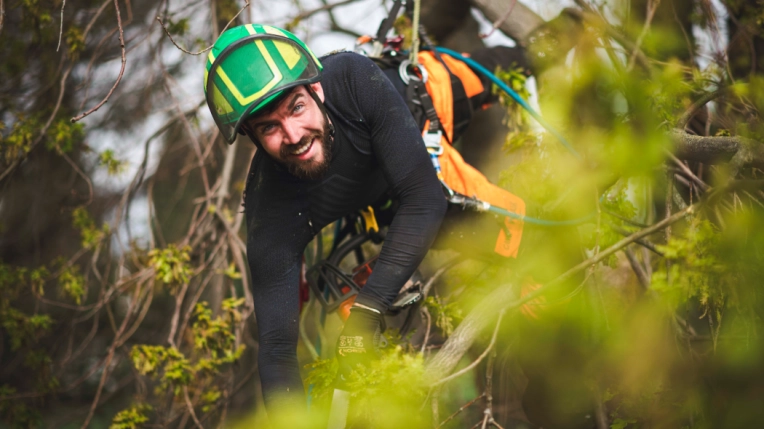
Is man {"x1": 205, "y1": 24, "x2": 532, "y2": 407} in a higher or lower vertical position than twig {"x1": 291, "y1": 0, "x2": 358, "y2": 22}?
lower

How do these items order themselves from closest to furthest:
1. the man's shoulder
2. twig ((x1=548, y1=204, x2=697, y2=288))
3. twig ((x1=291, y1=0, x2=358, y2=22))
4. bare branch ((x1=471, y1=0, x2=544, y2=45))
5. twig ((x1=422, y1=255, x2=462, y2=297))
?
twig ((x1=548, y1=204, x2=697, y2=288))
the man's shoulder
twig ((x1=422, y1=255, x2=462, y2=297))
bare branch ((x1=471, y1=0, x2=544, y2=45))
twig ((x1=291, y1=0, x2=358, y2=22))

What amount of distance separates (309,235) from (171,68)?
237 cm

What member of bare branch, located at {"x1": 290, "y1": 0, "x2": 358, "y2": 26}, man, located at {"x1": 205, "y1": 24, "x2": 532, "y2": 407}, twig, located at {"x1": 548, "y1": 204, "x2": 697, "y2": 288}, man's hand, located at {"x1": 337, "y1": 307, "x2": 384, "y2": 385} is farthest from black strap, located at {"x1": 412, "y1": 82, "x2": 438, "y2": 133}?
bare branch, located at {"x1": 290, "y1": 0, "x2": 358, "y2": 26}

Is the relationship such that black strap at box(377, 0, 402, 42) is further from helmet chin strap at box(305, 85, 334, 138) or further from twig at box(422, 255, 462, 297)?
twig at box(422, 255, 462, 297)

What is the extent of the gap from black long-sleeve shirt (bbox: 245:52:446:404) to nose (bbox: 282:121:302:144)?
15 cm

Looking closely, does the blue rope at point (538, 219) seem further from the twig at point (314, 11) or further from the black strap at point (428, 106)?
the twig at point (314, 11)

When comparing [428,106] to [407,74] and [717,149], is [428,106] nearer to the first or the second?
[407,74]

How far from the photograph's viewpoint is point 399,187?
2.04 metres

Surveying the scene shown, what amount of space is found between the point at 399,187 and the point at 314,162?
27 centimetres

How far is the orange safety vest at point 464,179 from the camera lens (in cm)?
244

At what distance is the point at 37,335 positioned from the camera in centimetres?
372

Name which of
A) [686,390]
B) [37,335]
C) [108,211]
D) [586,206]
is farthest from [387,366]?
[108,211]

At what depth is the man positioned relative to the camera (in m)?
1.90

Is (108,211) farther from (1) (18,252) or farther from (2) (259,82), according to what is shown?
(2) (259,82)
